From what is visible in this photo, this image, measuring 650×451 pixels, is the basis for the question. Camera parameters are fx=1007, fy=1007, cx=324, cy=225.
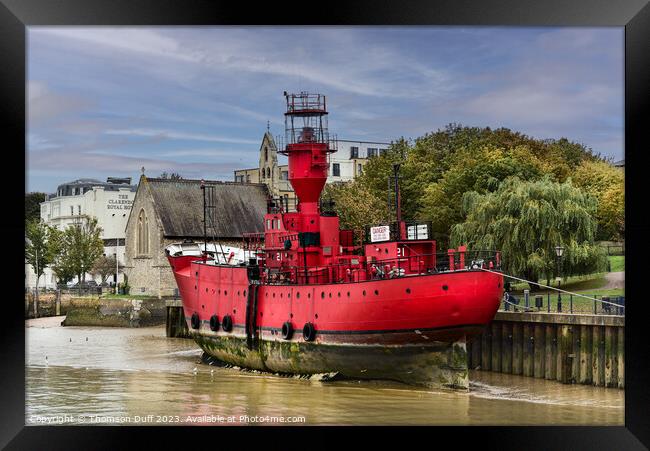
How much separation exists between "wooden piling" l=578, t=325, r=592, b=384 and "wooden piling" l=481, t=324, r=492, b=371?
3.71 meters

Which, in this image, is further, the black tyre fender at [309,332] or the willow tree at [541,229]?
the willow tree at [541,229]

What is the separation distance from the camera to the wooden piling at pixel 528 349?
88.1 feet

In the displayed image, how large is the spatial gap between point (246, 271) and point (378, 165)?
61.3 feet

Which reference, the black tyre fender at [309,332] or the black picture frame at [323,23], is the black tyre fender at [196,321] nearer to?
the black tyre fender at [309,332]

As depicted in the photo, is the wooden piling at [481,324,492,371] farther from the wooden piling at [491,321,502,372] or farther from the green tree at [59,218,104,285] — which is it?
the green tree at [59,218,104,285]

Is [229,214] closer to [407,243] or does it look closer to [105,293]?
[105,293]

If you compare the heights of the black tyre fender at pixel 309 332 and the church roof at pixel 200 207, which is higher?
the church roof at pixel 200 207

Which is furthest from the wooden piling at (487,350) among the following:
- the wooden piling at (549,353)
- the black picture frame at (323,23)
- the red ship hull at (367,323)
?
the black picture frame at (323,23)

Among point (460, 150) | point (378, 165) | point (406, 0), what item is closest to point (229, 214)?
point (378, 165)

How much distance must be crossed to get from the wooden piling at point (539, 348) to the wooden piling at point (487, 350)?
197cm

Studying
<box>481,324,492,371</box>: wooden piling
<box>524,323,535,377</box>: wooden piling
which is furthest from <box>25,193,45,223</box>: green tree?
<box>524,323,535,377</box>: wooden piling

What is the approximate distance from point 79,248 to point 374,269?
31.4 metres

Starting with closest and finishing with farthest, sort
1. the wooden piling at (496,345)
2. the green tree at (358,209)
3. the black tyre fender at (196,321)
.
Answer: the wooden piling at (496,345), the black tyre fender at (196,321), the green tree at (358,209)

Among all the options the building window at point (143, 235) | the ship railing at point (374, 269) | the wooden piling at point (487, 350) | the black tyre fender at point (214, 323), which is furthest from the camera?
the building window at point (143, 235)
